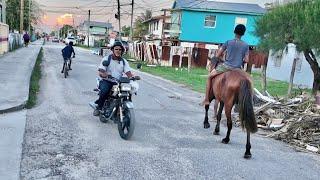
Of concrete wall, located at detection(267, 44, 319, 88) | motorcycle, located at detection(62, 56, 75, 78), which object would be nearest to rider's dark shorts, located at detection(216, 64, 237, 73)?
motorcycle, located at detection(62, 56, 75, 78)

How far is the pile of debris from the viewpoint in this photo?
877 centimetres

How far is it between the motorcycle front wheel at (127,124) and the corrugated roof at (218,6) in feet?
119

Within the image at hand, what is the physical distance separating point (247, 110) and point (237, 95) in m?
0.50

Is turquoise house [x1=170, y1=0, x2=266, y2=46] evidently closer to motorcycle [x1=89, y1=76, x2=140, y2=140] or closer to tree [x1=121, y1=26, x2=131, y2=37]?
motorcycle [x1=89, y1=76, x2=140, y2=140]

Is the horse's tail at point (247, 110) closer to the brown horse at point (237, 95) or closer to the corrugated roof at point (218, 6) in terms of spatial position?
the brown horse at point (237, 95)

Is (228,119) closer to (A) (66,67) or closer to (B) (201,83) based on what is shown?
(A) (66,67)

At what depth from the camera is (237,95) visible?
762 cm

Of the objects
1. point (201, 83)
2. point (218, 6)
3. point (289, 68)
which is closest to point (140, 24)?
point (218, 6)

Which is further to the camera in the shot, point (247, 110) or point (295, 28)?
point (295, 28)

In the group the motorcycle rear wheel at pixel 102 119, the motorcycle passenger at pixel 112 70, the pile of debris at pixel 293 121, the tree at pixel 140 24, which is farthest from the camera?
the tree at pixel 140 24

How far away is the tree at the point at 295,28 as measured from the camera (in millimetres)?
14164

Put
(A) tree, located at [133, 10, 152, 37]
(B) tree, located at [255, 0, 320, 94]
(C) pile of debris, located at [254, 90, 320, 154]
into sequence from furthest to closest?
(A) tree, located at [133, 10, 152, 37], (B) tree, located at [255, 0, 320, 94], (C) pile of debris, located at [254, 90, 320, 154]

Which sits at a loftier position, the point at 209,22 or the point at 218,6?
the point at 218,6

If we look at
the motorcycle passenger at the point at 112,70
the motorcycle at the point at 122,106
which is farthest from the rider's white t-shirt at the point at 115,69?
the motorcycle at the point at 122,106
